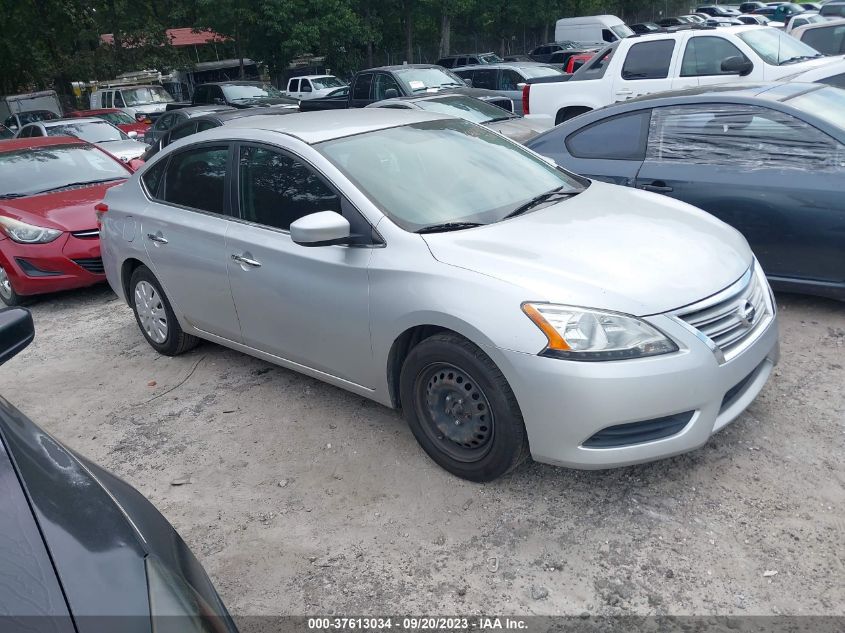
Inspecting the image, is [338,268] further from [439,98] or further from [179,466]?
[439,98]

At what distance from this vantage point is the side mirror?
3424 mm

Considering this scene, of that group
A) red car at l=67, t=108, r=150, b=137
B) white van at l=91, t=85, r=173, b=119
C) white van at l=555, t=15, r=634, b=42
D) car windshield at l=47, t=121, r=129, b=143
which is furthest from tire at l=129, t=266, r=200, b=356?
white van at l=555, t=15, r=634, b=42

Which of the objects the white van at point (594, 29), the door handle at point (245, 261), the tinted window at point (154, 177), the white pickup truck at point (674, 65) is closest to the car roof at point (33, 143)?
the tinted window at point (154, 177)

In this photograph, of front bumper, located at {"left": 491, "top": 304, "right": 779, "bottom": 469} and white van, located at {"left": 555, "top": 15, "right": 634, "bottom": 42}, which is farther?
white van, located at {"left": 555, "top": 15, "right": 634, "bottom": 42}

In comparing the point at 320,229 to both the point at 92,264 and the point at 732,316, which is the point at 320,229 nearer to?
the point at 732,316

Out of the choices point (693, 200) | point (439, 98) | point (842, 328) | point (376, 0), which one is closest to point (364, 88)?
point (439, 98)

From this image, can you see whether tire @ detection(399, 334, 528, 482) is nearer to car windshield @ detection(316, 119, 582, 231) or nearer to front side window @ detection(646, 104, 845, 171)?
car windshield @ detection(316, 119, 582, 231)

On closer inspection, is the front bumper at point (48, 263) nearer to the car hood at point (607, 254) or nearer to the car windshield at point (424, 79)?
the car hood at point (607, 254)

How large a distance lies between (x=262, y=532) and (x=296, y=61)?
30526mm

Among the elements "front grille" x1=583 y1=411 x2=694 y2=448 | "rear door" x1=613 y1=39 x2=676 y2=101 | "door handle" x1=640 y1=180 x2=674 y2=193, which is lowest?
"front grille" x1=583 y1=411 x2=694 y2=448

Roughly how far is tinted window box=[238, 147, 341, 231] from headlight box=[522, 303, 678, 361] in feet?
4.60

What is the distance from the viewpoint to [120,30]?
28703mm

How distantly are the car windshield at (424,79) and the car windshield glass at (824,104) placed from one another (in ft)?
29.5

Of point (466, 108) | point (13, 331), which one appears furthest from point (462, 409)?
point (466, 108)
